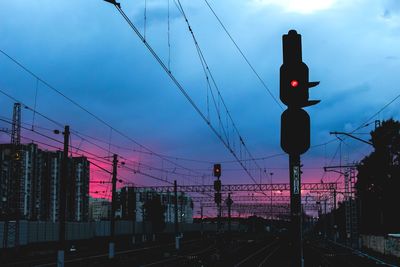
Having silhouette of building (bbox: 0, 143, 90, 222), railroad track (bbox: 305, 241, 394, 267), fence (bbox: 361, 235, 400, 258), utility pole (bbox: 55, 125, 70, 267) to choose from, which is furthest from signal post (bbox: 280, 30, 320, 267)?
silhouette of building (bbox: 0, 143, 90, 222)

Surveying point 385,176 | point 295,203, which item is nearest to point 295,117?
point 295,203

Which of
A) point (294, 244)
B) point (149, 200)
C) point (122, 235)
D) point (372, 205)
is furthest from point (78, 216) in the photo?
point (294, 244)

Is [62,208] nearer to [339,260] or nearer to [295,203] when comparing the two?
[295,203]

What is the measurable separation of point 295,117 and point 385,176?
74542 millimetres

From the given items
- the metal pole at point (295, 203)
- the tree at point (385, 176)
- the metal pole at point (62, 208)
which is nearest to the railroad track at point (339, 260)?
the tree at point (385, 176)

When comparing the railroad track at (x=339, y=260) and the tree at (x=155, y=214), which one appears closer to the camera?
the railroad track at (x=339, y=260)

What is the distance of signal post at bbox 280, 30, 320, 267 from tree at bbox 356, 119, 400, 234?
66597 millimetres

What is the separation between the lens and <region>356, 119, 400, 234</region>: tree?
73125 mm

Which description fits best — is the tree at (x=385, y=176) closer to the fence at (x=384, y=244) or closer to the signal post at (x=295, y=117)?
the fence at (x=384, y=244)

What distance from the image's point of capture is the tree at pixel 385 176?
73125 millimetres

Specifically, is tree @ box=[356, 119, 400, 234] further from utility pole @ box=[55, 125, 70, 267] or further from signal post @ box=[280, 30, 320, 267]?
signal post @ box=[280, 30, 320, 267]

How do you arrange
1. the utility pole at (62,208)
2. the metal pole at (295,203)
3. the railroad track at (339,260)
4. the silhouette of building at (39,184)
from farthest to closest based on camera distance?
the silhouette of building at (39,184) < the railroad track at (339,260) < the utility pole at (62,208) < the metal pole at (295,203)

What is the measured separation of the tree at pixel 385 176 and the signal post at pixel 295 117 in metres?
66.6

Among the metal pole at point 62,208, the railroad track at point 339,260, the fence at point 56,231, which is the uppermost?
the metal pole at point 62,208
